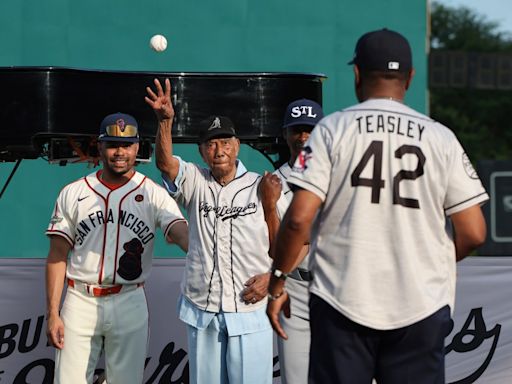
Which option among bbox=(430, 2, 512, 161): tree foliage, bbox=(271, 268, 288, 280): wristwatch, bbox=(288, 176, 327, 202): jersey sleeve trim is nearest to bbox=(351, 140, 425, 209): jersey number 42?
bbox=(288, 176, 327, 202): jersey sleeve trim

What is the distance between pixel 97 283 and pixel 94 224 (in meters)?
0.35

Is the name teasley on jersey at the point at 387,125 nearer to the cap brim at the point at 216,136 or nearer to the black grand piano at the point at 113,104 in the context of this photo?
the cap brim at the point at 216,136

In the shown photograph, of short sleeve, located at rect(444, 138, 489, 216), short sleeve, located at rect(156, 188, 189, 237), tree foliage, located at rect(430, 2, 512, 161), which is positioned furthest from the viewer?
tree foliage, located at rect(430, 2, 512, 161)

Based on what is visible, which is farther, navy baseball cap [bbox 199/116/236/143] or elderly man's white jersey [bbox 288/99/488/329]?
navy baseball cap [bbox 199/116/236/143]

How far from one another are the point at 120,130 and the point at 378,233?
2.78 meters

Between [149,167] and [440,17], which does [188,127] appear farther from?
[440,17]

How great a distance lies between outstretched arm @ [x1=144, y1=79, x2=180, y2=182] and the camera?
579cm

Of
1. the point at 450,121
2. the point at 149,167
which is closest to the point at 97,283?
the point at 149,167

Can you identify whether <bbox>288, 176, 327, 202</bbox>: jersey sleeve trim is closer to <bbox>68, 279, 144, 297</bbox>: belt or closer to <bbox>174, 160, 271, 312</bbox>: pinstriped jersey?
<bbox>174, 160, 271, 312</bbox>: pinstriped jersey

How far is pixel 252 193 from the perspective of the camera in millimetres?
6242

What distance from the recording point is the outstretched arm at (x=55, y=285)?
6.39 meters

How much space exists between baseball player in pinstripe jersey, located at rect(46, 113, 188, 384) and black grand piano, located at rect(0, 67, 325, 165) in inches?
89.4

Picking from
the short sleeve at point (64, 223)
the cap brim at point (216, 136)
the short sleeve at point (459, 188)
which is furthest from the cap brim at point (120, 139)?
the short sleeve at point (459, 188)

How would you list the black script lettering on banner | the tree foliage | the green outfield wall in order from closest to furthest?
1. the black script lettering on banner
2. the green outfield wall
3. the tree foliage
